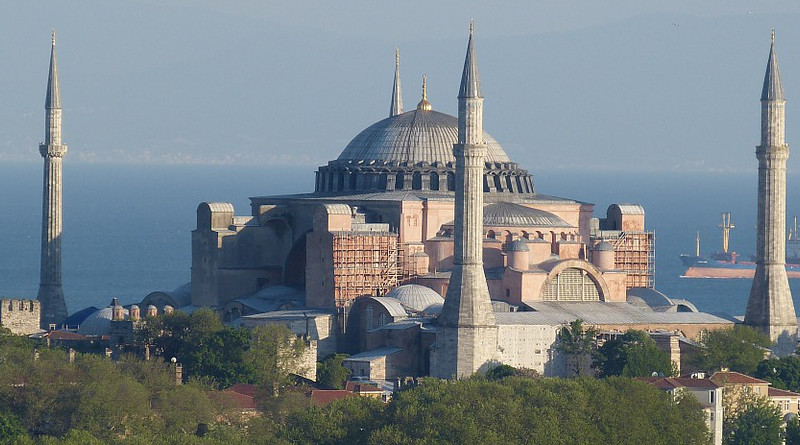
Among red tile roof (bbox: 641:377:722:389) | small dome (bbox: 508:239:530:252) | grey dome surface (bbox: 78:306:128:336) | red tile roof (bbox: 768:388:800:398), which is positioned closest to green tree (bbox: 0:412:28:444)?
red tile roof (bbox: 641:377:722:389)

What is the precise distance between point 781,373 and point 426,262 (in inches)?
526

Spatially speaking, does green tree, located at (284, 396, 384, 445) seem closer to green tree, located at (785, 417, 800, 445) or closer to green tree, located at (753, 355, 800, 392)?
green tree, located at (785, 417, 800, 445)

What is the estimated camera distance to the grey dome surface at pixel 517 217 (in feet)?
300

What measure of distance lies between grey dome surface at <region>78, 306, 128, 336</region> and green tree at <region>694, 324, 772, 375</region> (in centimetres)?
1815

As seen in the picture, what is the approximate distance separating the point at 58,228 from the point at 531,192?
1640 cm

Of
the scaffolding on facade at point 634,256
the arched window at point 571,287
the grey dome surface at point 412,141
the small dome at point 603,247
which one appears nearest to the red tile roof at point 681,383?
the arched window at point 571,287

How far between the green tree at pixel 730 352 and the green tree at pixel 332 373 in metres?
10.5

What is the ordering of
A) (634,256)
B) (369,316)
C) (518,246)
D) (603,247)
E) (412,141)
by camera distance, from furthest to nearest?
(412,141), (634,256), (603,247), (518,246), (369,316)

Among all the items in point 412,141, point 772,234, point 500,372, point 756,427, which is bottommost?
point 756,427

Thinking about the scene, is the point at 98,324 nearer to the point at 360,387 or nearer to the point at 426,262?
the point at 426,262

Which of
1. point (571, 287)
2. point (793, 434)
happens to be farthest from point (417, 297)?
point (793, 434)

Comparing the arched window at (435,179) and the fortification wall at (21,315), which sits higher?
the arched window at (435,179)

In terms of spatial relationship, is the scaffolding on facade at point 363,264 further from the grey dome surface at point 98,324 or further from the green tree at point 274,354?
the grey dome surface at point 98,324

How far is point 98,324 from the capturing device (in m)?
90.5
